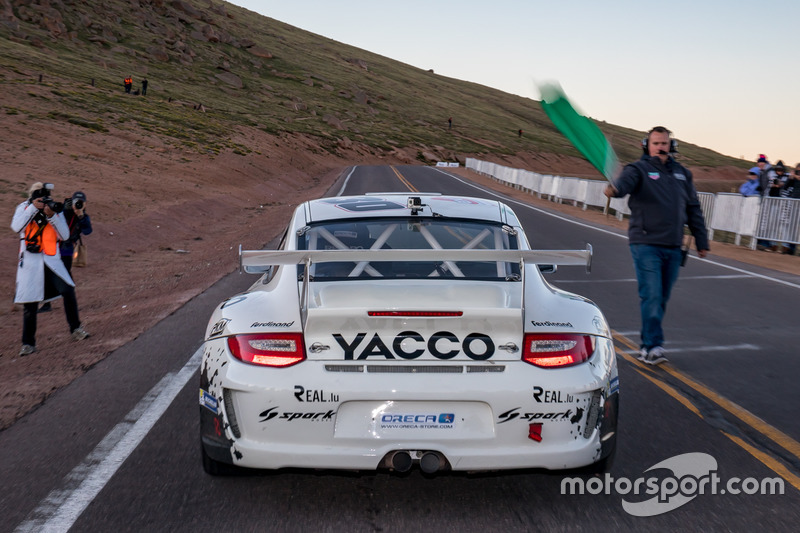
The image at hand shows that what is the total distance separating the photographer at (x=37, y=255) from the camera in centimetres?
813

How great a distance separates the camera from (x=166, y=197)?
97.7ft

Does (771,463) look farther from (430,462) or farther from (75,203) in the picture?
(75,203)

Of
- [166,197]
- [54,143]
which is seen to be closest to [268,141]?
[54,143]

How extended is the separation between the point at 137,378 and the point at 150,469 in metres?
2.18

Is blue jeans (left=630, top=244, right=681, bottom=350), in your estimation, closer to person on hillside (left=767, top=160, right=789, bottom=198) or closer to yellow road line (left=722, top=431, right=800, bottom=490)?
yellow road line (left=722, top=431, right=800, bottom=490)

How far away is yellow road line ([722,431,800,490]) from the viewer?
448 cm

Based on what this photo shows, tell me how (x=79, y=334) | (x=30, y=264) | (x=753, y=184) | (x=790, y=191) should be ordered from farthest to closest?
1. (x=753, y=184)
2. (x=790, y=191)
3. (x=79, y=334)
4. (x=30, y=264)

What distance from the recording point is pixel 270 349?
3.91 metres

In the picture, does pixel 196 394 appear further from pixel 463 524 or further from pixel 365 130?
pixel 365 130

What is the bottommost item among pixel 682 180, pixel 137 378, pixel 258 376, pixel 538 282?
pixel 137 378

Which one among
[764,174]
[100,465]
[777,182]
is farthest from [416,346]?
[764,174]

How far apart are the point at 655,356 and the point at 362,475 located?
4018 millimetres

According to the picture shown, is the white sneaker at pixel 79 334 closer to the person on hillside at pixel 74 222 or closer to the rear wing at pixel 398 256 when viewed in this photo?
the person on hillside at pixel 74 222

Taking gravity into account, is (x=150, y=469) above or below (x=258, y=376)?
below
